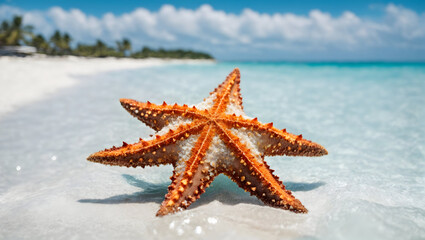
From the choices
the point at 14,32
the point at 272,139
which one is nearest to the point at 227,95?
the point at 272,139

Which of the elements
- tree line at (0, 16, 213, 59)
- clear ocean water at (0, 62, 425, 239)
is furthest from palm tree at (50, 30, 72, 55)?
clear ocean water at (0, 62, 425, 239)

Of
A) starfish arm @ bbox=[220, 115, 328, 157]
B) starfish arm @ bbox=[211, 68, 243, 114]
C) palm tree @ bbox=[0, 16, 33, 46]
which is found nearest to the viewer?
starfish arm @ bbox=[220, 115, 328, 157]

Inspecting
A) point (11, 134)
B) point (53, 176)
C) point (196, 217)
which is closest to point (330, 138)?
point (196, 217)

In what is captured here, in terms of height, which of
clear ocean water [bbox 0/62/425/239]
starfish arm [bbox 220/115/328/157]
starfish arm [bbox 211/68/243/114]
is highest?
starfish arm [bbox 211/68/243/114]

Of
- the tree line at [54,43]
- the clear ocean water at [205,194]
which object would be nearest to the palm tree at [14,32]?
the tree line at [54,43]

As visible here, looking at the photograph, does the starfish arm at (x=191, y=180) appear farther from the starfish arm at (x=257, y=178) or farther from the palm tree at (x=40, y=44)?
the palm tree at (x=40, y=44)

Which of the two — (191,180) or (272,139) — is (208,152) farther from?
(272,139)

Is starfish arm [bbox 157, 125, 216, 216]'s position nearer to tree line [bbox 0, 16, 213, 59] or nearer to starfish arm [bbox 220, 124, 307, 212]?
starfish arm [bbox 220, 124, 307, 212]
